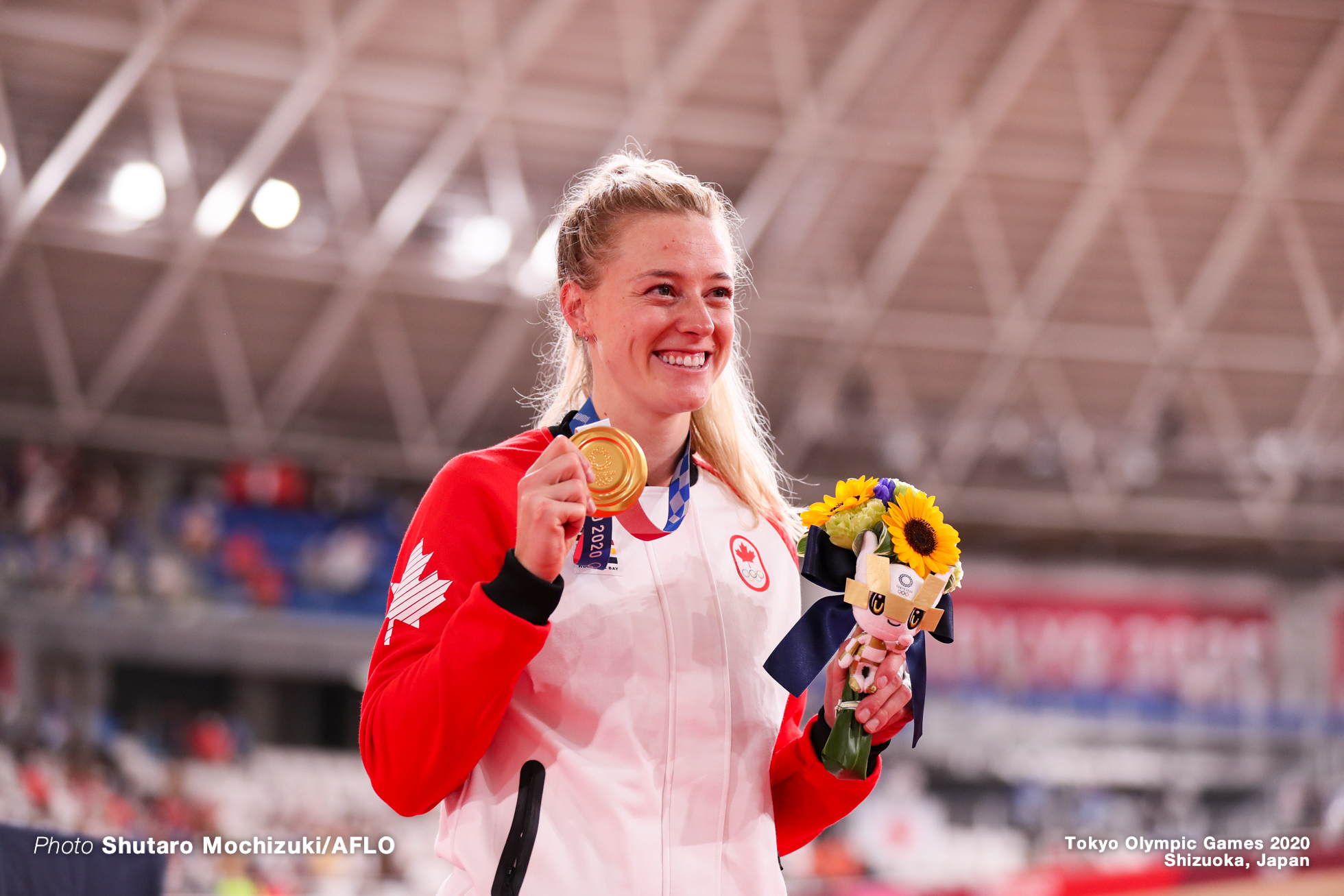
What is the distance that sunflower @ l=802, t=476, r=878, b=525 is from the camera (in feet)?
6.33

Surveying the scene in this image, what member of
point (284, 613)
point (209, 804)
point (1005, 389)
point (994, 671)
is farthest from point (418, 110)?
point (994, 671)

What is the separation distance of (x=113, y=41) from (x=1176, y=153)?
13.6 meters

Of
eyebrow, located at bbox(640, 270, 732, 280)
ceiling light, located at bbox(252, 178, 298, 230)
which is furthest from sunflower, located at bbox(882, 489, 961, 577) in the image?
ceiling light, located at bbox(252, 178, 298, 230)

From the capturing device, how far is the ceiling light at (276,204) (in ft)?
50.6

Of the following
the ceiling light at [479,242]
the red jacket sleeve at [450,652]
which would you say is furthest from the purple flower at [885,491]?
the ceiling light at [479,242]

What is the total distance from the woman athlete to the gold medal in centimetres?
9

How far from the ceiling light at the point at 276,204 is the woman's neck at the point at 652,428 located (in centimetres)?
1461

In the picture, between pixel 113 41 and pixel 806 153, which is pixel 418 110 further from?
pixel 806 153

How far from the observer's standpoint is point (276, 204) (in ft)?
51.2

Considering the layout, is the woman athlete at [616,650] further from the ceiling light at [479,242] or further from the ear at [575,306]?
the ceiling light at [479,242]

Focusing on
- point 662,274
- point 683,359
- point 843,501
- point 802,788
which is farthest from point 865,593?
point 662,274

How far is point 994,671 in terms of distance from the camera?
1939cm

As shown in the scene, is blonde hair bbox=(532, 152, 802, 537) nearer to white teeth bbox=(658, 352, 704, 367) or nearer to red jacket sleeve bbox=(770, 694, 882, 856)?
white teeth bbox=(658, 352, 704, 367)

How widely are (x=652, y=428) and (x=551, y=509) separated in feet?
1.35
